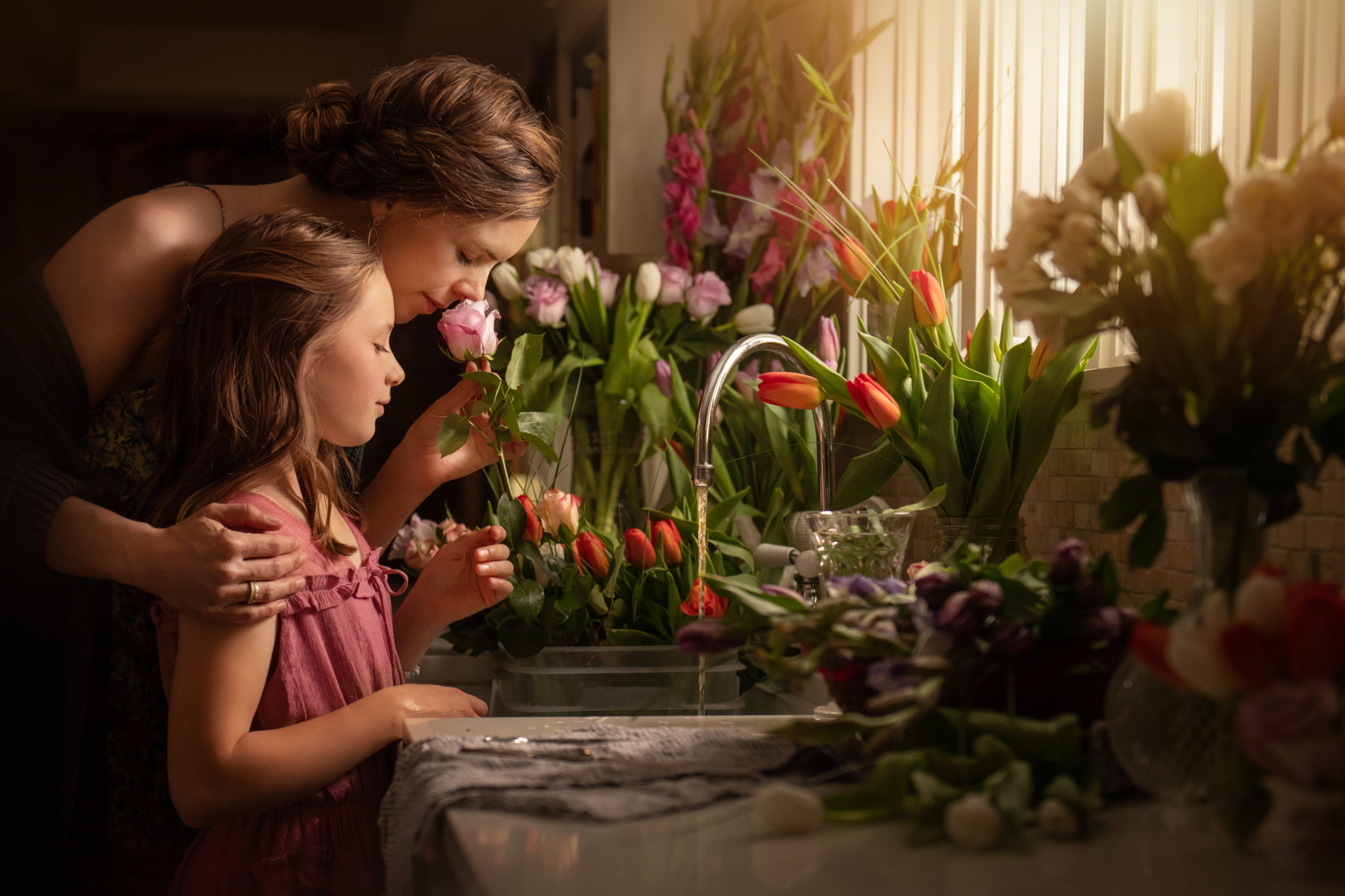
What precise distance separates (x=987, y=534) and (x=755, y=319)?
60 cm

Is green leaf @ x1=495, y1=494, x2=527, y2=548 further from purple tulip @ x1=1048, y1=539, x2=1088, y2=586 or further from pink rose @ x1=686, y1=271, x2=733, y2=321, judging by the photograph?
purple tulip @ x1=1048, y1=539, x2=1088, y2=586

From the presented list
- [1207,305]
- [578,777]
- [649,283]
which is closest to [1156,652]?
[1207,305]

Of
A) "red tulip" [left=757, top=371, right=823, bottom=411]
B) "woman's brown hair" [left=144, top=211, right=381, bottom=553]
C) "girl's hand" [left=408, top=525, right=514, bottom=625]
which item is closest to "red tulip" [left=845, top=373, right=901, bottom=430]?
"red tulip" [left=757, top=371, right=823, bottom=411]

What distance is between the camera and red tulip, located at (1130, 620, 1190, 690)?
48 cm

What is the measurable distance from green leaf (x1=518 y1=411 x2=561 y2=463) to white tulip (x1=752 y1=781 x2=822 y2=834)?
63cm

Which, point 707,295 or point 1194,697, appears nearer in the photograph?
point 1194,697

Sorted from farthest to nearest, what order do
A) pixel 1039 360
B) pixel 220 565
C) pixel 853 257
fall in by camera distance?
pixel 853 257 < pixel 1039 360 < pixel 220 565

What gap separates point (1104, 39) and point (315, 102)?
0.80 metres

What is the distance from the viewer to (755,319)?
1.49 meters

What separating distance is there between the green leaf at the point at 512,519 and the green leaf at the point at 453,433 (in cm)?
8

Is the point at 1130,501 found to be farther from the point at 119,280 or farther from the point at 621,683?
the point at 119,280

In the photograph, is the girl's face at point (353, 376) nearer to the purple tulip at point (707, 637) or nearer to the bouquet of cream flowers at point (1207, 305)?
the purple tulip at point (707, 637)

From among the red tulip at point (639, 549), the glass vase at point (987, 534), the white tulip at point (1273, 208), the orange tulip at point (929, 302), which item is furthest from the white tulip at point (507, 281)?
→ the white tulip at point (1273, 208)

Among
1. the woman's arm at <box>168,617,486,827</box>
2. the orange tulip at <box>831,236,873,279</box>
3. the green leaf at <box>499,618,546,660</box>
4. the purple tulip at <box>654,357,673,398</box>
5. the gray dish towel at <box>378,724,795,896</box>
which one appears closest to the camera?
the gray dish towel at <box>378,724,795,896</box>
